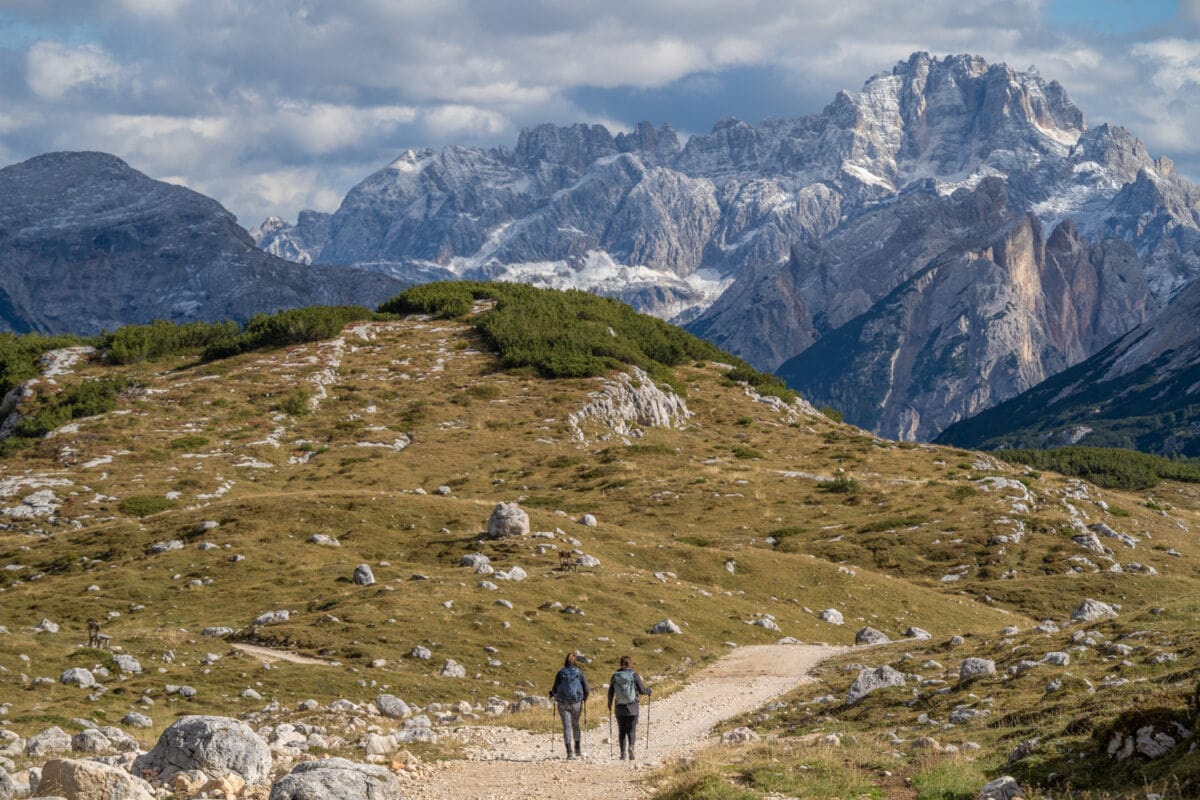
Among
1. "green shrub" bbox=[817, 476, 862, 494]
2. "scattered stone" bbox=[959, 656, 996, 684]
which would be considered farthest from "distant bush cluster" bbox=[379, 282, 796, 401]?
"scattered stone" bbox=[959, 656, 996, 684]

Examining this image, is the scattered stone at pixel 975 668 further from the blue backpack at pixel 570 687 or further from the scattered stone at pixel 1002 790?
the scattered stone at pixel 1002 790

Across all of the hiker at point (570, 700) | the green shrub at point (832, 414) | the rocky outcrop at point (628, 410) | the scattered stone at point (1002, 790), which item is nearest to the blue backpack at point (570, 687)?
the hiker at point (570, 700)

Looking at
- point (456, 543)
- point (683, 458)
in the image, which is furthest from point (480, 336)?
point (456, 543)

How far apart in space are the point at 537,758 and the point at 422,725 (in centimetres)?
520

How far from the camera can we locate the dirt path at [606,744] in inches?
944

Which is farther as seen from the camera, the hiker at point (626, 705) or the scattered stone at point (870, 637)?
the scattered stone at point (870, 637)

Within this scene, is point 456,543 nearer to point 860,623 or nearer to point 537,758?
point 860,623

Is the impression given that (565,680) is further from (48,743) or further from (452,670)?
(452,670)

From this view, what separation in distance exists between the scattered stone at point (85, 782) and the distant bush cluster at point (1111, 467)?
447 ft

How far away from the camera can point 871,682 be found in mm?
34875

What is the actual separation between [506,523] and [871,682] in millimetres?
28676

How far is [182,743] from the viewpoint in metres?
23.5

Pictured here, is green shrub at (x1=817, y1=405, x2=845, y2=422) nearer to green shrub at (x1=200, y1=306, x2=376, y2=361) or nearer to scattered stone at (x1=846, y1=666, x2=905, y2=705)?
green shrub at (x1=200, y1=306, x2=376, y2=361)

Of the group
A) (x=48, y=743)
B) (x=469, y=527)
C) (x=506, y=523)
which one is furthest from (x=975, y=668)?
(x=469, y=527)
